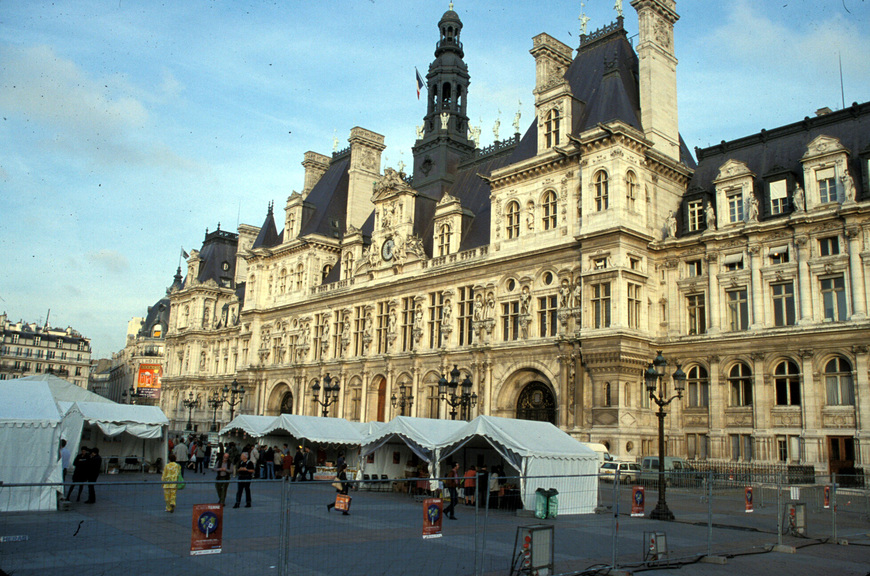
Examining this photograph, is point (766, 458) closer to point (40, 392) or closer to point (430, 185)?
point (40, 392)

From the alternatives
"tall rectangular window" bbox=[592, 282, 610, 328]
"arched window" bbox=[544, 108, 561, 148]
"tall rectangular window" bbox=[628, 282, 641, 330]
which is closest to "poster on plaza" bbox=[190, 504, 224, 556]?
"tall rectangular window" bbox=[592, 282, 610, 328]

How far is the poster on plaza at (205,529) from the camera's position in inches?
384

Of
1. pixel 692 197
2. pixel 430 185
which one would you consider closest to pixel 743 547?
pixel 692 197

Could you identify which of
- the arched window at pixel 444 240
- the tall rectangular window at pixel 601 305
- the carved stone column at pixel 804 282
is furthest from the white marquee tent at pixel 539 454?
the arched window at pixel 444 240

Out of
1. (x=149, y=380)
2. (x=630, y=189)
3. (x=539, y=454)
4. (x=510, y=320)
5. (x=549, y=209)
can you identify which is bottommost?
(x=539, y=454)

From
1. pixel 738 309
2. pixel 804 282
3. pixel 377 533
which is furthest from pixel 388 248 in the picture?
pixel 377 533

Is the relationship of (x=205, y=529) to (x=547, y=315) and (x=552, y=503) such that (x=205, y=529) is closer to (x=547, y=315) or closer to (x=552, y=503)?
(x=552, y=503)

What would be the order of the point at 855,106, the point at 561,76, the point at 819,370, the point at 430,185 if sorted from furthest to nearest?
the point at 430,185 < the point at 561,76 < the point at 855,106 < the point at 819,370

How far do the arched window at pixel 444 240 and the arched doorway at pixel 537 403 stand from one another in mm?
11534

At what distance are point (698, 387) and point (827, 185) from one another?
10.8 m

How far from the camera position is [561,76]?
148 feet

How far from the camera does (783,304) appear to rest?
3212 cm

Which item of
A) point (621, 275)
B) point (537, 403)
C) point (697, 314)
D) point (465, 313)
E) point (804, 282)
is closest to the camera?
point (804, 282)

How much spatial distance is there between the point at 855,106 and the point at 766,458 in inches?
649
